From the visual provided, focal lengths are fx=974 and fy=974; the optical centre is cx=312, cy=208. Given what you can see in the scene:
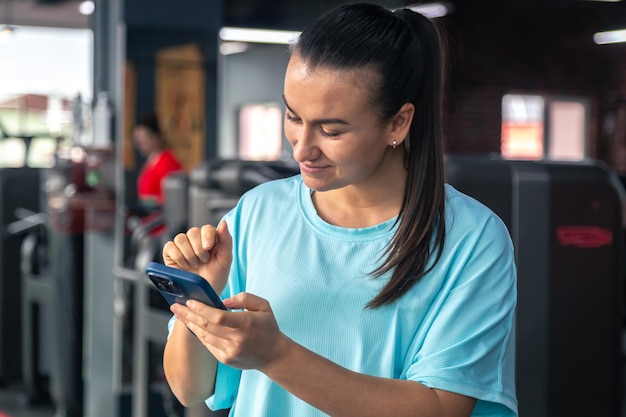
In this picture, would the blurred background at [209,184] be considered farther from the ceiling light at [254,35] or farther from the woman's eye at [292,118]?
the woman's eye at [292,118]

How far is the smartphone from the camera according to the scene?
100cm

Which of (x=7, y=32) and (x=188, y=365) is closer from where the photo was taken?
(x=188, y=365)

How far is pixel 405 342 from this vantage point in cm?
111

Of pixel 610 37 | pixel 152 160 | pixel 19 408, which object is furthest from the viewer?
pixel 610 37

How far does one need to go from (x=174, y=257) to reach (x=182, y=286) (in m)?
0.11

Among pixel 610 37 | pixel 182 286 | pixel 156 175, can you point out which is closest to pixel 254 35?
pixel 610 37

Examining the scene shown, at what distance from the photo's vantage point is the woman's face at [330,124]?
107 cm

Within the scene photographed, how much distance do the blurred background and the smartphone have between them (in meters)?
→ 0.45

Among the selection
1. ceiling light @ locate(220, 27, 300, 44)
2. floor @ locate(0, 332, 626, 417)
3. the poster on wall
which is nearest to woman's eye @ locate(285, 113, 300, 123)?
floor @ locate(0, 332, 626, 417)

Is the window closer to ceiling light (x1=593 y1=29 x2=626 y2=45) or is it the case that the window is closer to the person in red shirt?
ceiling light (x1=593 y1=29 x2=626 y2=45)

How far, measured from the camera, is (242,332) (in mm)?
973

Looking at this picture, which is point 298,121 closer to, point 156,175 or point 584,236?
point 584,236

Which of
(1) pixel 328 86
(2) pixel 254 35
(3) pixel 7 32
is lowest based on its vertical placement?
(1) pixel 328 86

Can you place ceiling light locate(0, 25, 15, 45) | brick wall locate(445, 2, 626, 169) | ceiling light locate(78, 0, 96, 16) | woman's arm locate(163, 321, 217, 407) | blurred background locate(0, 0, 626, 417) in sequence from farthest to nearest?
1. ceiling light locate(78, 0, 96, 16)
2. brick wall locate(445, 2, 626, 169)
3. ceiling light locate(0, 25, 15, 45)
4. blurred background locate(0, 0, 626, 417)
5. woman's arm locate(163, 321, 217, 407)
